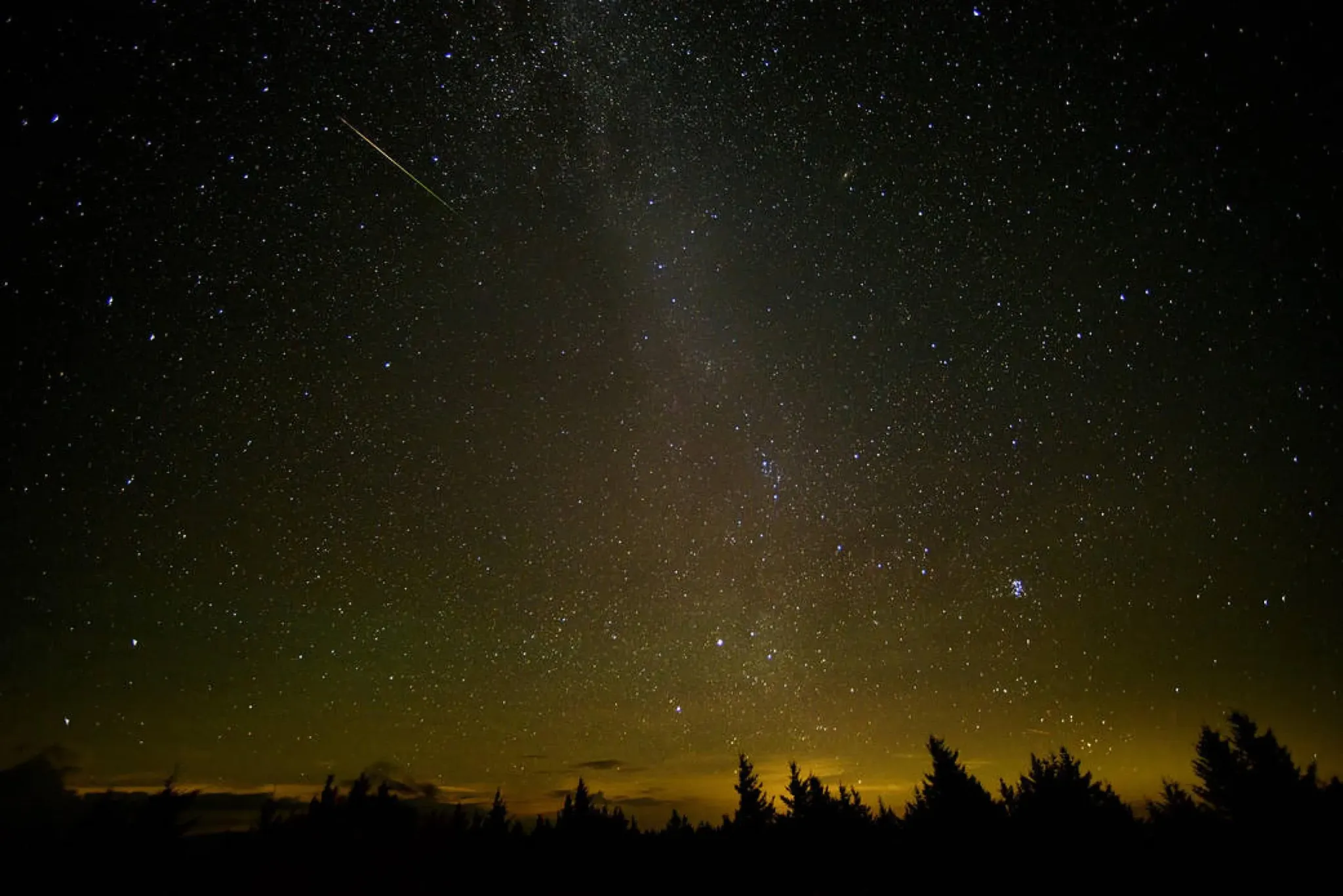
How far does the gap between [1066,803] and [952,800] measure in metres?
3.64

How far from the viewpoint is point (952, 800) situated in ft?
69.0

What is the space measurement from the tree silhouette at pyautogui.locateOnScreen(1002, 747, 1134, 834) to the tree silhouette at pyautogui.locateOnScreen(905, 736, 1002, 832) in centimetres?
125

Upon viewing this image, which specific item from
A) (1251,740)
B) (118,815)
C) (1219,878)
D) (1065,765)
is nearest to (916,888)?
(1065,765)

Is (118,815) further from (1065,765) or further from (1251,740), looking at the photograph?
(1251,740)

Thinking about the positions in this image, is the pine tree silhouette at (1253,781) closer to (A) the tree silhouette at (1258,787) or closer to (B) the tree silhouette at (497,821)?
(A) the tree silhouette at (1258,787)

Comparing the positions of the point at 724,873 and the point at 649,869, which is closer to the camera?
the point at 724,873

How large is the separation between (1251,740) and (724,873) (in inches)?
869

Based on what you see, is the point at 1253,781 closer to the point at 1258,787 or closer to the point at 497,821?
the point at 1258,787

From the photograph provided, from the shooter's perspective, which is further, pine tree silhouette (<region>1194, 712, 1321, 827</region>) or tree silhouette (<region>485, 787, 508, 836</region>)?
tree silhouette (<region>485, 787, 508, 836</region>)

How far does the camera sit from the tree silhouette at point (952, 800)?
801 inches

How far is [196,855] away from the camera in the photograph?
35094 mm

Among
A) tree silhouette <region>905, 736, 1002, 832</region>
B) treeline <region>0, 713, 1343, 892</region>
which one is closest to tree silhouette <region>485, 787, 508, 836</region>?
treeline <region>0, 713, 1343, 892</region>

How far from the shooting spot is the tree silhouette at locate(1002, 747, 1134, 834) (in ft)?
61.8

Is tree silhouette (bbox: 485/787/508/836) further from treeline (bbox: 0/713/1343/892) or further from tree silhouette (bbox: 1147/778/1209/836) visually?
tree silhouette (bbox: 1147/778/1209/836)
